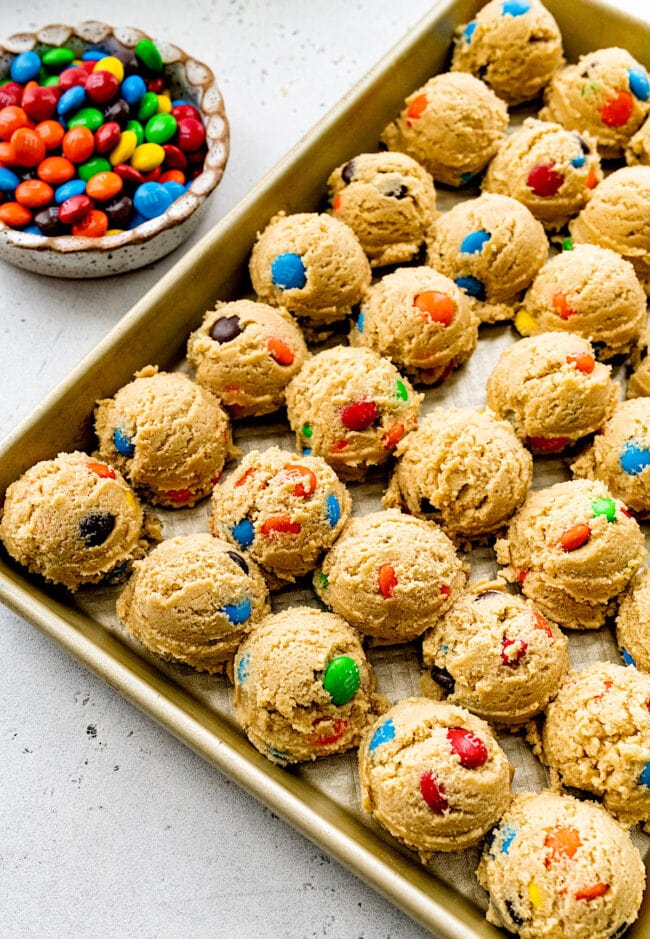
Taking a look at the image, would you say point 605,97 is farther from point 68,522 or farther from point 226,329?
point 68,522

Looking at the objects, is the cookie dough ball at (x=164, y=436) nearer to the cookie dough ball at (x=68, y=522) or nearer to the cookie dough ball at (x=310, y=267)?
the cookie dough ball at (x=68, y=522)

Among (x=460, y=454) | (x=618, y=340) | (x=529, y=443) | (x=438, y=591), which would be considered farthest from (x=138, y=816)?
(x=618, y=340)

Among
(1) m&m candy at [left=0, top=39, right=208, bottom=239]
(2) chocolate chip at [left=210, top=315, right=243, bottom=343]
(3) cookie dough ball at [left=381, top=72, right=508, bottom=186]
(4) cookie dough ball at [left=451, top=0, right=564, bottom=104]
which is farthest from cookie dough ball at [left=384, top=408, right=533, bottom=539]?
(4) cookie dough ball at [left=451, top=0, right=564, bottom=104]

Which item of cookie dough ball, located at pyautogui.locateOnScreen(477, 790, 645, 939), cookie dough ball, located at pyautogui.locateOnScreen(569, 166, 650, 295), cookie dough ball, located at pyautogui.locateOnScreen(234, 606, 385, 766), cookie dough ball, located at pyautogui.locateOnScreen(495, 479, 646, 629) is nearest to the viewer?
cookie dough ball, located at pyautogui.locateOnScreen(477, 790, 645, 939)

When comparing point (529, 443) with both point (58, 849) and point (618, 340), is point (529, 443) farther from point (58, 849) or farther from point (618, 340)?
point (58, 849)

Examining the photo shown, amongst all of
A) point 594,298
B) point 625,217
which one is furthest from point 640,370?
point 625,217

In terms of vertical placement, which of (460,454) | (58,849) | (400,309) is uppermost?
(400,309)

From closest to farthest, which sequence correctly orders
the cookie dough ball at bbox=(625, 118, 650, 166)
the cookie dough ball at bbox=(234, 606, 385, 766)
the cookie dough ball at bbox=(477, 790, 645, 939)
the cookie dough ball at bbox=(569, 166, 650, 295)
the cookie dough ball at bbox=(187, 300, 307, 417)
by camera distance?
the cookie dough ball at bbox=(477, 790, 645, 939)
the cookie dough ball at bbox=(234, 606, 385, 766)
the cookie dough ball at bbox=(187, 300, 307, 417)
the cookie dough ball at bbox=(569, 166, 650, 295)
the cookie dough ball at bbox=(625, 118, 650, 166)

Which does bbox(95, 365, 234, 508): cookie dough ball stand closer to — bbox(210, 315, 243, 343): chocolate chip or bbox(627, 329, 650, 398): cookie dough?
bbox(210, 315, 243, 343): chocolate chip
